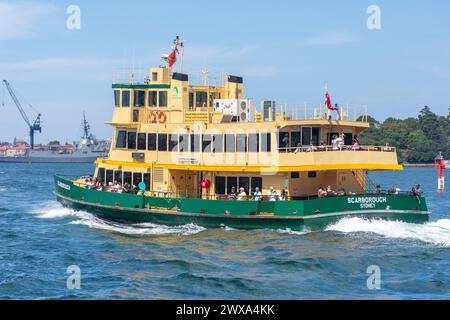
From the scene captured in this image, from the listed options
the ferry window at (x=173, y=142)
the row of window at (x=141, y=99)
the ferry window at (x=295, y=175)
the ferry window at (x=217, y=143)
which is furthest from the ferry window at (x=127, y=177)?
the ferry window at (x=295, y=175)

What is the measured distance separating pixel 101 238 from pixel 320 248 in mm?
8957

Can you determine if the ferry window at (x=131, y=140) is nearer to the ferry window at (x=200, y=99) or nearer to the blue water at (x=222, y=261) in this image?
the ferry window at (x=200, y=99)

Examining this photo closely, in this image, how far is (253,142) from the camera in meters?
32.5

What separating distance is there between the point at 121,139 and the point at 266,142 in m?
7.95

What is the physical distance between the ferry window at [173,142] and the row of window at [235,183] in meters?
2.43

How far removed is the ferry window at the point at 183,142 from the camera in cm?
3403

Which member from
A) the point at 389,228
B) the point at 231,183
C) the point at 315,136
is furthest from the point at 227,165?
the point at 389,228

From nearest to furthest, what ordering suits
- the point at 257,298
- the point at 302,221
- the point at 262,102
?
the point at 257,298 < the point at 302,221 < the point at 262,102

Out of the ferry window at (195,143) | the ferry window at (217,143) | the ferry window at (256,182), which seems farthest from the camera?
the ferry window at (195,143)

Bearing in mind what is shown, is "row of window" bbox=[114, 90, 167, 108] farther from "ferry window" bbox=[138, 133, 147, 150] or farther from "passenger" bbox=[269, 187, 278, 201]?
"passenger" bbox=[269, 187, 278, 201]

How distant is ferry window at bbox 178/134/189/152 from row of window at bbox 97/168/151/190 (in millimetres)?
2023
